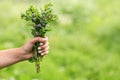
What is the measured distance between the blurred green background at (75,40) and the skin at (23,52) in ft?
5.68

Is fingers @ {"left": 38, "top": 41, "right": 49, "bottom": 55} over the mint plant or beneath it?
beneath

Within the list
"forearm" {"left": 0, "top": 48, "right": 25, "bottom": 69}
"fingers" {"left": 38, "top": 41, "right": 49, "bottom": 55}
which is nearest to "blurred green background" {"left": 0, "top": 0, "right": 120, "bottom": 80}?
"forearm" {"left": 0, "top": 48, "right": 25, "bottom": 69}

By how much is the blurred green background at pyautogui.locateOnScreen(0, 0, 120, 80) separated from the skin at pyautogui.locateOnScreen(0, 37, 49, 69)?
5.68ft

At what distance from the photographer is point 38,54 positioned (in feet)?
14.9

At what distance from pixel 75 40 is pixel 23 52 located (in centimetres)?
521

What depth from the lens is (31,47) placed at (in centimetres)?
443

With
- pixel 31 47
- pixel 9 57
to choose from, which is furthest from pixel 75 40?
pixel 31 47

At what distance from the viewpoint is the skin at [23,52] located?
4.42m

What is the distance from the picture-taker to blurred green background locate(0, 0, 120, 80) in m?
7.72

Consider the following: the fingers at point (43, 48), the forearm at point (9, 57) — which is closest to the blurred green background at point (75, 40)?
the forearm at point (9, 57)

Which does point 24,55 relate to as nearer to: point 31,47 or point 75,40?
point 31,47

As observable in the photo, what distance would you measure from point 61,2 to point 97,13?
2.99ft

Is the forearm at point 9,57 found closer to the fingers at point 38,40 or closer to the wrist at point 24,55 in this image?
the wrist at point 24,55

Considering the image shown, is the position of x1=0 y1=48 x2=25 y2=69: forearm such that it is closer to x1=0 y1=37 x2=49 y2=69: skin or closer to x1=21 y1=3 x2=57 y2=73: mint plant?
x1=0 y1=37 x2=49 y2=69: skin
